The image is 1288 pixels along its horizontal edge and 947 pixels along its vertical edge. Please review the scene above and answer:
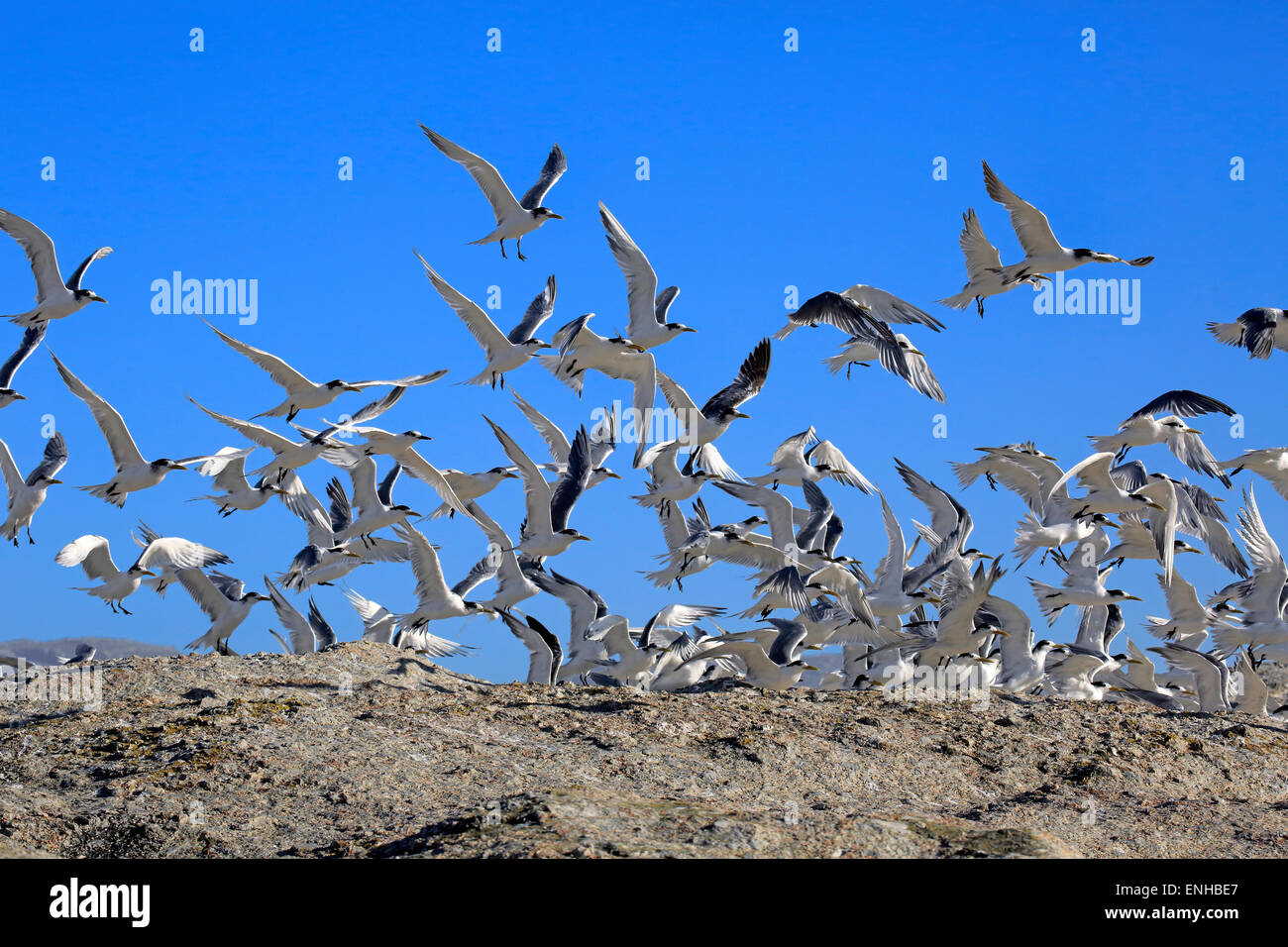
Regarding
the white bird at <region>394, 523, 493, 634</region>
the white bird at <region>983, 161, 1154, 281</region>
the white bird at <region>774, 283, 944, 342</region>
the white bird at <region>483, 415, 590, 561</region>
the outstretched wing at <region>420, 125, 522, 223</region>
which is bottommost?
the white bird at <region>394, 523, 493, 634</region>

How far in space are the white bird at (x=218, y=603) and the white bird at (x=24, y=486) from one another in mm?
3065

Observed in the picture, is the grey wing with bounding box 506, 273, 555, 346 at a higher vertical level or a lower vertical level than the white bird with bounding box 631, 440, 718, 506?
higher

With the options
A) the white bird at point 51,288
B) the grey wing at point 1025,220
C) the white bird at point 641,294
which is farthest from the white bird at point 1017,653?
the white bird at point 51,288

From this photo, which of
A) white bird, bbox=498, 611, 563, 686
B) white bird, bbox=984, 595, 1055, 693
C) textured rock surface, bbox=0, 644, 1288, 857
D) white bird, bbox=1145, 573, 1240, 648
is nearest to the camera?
textured rock surface, bbox=0, 644, 1288, 857

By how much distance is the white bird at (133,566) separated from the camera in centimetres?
1745

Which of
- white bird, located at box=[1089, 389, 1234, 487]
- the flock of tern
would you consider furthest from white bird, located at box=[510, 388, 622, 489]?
white bird, located at box=[1089, 389, 1234, 487]

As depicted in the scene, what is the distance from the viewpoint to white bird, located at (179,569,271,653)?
1706 centimetres

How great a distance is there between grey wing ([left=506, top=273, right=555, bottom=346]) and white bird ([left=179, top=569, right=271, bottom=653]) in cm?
523

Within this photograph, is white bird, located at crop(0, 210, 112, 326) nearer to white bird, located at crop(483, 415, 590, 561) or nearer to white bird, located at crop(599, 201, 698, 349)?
white bird, located at crop(483, 415, 590, 561)

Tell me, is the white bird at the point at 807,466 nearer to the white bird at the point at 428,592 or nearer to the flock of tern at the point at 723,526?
the flock of tern at the point at 723,526

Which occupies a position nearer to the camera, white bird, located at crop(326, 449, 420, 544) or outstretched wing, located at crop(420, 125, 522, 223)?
outstretched wing, located at crop(420, 125, 522, 223)

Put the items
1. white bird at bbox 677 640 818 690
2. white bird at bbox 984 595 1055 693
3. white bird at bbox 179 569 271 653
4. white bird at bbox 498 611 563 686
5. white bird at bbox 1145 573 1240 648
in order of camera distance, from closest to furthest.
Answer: white bird at bbox 677 640 818 690
white bird at bbox 984 595 1055 693
white bird at bbox 498 611 563 686
white bird at bbox 179 569 271 653
white bird at bbox 1145 573 1240 648
